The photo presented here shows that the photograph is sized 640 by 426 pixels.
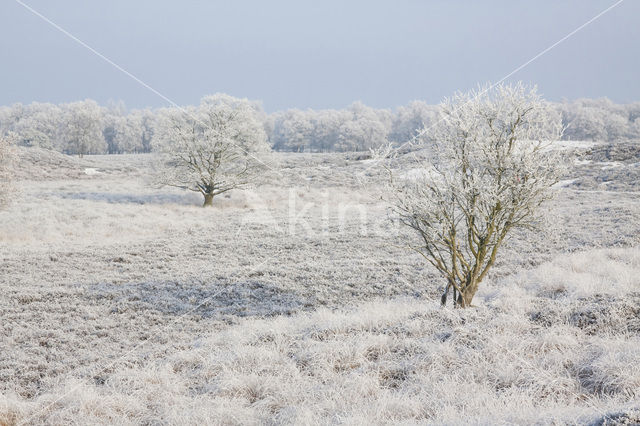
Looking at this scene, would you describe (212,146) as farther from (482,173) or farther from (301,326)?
(482,173)

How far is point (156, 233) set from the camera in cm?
2344

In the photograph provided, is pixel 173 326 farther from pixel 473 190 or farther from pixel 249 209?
pixel 249 209

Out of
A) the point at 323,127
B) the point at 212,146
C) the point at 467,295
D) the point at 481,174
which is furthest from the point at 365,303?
the point at 323,127

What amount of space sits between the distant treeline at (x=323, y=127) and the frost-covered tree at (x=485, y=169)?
268ft

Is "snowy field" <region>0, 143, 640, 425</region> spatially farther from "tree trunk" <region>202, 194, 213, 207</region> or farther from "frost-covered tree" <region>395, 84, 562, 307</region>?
"tree trunk" <region>202, 194, 213, 207</region>

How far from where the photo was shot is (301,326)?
9.39 meters

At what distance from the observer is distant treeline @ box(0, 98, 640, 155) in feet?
285

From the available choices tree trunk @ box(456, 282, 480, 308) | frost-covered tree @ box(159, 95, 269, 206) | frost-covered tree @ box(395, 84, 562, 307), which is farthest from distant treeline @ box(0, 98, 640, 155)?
tree trunk @ box(456, 282, 480, 308)

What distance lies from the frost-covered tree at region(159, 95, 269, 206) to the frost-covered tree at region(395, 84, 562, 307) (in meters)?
24.1

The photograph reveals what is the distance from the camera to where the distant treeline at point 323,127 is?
8688cm

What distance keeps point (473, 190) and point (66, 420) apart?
9.16 metres

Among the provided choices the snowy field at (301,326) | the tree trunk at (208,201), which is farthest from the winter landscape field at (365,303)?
the tree trunk at (208,201)

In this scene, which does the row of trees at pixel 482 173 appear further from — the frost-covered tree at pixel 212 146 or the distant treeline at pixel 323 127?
the distant treeline at pixel 323 127

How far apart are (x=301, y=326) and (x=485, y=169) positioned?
6.07 metres
